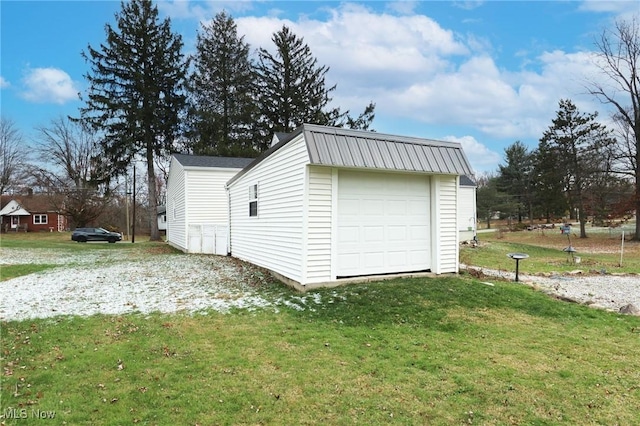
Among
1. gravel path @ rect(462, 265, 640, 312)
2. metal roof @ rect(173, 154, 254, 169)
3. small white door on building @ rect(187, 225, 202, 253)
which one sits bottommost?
gravel path @ rect(462, 265, 640, 312)

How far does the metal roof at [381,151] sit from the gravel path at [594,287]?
3.32 m

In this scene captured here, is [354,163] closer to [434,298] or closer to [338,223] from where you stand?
[338,223]

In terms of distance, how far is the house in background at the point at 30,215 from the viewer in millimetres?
42938

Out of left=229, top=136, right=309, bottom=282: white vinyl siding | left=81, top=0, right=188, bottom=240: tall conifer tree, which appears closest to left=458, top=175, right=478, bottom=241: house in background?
left=229, top=136, right=309, bottom=282: white vinyl siding

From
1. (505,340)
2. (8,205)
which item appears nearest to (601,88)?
(505,340)

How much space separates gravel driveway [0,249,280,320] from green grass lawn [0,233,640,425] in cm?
61

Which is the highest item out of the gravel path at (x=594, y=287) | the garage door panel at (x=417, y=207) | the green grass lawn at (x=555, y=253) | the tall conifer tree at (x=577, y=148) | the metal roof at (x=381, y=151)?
the tall conifer tree at (x=577, y=148)

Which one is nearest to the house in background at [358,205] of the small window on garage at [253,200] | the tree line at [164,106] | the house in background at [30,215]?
the small window on garage at [253,200]

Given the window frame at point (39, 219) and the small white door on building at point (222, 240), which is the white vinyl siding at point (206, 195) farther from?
the window frame at point (39, 219)

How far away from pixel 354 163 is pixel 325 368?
412 cm

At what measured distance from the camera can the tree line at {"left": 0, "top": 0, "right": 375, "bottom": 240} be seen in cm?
2466

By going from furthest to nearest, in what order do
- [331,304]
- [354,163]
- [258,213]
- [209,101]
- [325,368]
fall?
1. [209,101]
2. [258,213]
3. [354,163]
4. [331,304]
5. [325,368]

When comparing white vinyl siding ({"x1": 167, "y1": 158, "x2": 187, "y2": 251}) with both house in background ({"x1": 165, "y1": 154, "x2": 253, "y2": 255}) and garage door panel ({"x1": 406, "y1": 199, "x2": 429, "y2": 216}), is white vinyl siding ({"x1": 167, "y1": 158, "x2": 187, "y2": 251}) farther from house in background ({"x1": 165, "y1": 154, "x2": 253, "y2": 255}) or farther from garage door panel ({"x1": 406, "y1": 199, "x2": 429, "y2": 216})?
garage door panel ({"x1": 406, "y1": 199, "x2": 429, "y2": 216})

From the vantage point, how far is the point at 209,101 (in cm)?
3123
